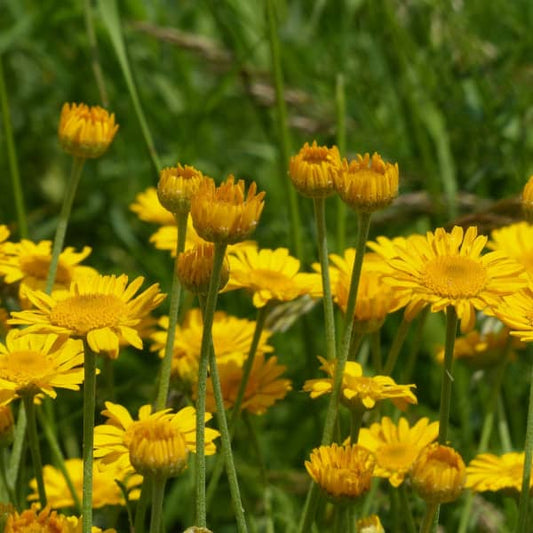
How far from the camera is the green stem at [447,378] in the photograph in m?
1.04

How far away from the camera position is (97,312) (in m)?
1.06

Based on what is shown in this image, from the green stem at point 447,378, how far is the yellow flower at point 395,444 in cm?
17

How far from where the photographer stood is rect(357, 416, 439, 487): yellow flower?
1.24m

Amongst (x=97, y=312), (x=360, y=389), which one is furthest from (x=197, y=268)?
(x=360, y=389)

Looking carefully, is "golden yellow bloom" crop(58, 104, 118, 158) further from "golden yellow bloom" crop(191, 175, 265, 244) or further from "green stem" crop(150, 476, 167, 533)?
"green stem" crop(150, 476, 167, 533)

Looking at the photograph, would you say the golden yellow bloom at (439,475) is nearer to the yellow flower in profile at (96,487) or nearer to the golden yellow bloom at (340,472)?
the golden yellow bloom at (340,472)

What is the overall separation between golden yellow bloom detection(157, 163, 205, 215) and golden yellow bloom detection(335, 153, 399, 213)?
140 mm

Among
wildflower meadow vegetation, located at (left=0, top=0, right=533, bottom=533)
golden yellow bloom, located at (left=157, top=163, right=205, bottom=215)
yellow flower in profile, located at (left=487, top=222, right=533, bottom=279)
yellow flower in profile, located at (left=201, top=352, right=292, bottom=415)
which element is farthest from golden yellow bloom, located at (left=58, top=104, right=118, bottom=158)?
yellow flower in profile, located at (left=487, top=222, right=533, bottom=279)

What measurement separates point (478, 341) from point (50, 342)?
61 cm

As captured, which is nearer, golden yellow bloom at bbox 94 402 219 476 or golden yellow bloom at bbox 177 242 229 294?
golden yellow bloom at bbox 94 402 219 476

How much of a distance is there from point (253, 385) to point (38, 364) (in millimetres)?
307

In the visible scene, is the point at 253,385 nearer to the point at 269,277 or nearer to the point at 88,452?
the point at 269,277

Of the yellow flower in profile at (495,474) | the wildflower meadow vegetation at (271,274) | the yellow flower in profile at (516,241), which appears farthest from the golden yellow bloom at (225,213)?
the yellow flower in profile at (516,241)

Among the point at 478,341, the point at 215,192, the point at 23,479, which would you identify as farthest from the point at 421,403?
the point at 215,192
